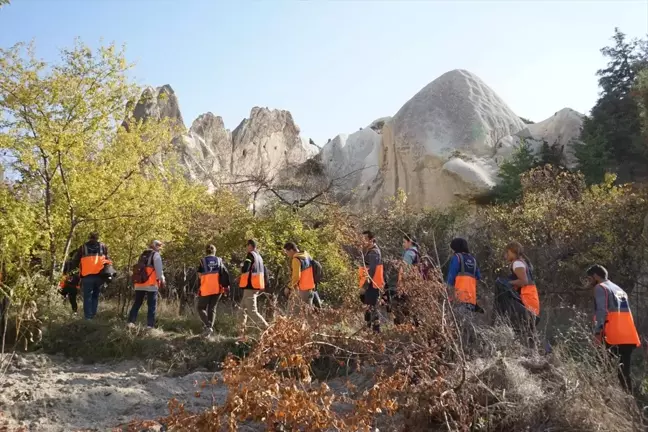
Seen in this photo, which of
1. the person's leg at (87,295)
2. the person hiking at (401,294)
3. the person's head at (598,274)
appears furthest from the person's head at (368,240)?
the person's leg at (87,295)

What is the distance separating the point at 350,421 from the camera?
448 centimetres

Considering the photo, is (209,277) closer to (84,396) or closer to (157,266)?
(157,266)

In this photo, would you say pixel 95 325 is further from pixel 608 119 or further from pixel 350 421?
pixel 608 119

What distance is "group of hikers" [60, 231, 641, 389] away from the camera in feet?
21.2

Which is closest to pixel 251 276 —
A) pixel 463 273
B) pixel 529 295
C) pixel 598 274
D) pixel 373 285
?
pixel 373 285

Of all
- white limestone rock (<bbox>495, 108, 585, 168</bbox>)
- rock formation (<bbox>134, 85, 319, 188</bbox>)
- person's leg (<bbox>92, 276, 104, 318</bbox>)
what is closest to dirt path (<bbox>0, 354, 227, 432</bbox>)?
person's leg (<bbox>92, 276, 104, 318</bbox>)

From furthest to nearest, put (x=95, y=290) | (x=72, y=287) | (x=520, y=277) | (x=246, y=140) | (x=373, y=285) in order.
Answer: (x=246, y=140) < (x=72, y=287) < (x=95, y=290) < (x=373, y=285) < (x=520, y=277)

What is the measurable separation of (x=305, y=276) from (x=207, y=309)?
178 cm

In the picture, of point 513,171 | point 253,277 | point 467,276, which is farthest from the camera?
point 513,171

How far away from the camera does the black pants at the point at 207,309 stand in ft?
32.3

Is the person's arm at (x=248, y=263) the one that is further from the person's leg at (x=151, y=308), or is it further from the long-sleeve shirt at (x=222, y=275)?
the person's leg at (x=151, y=308)

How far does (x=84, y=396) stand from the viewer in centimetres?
659

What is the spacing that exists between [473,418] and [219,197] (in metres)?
11.1

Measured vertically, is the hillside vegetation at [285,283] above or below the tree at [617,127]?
below
